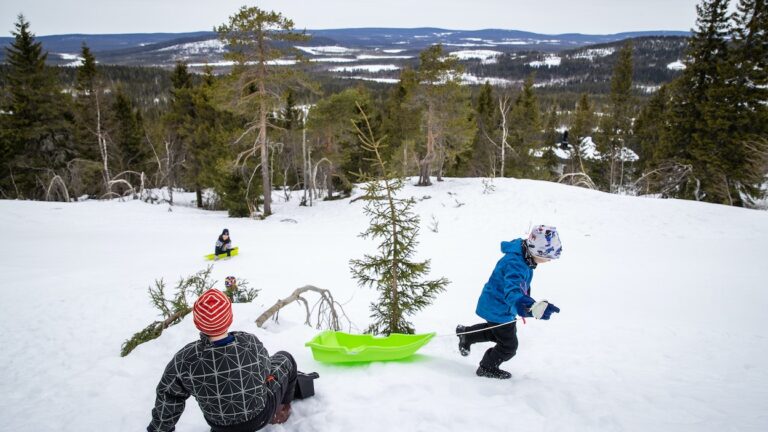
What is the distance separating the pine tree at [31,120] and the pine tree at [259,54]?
50.4ft

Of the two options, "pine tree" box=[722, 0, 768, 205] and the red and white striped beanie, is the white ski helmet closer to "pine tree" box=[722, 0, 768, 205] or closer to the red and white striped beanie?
the red and white striped beanie

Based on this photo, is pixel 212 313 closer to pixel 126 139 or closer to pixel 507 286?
pixel 507 286

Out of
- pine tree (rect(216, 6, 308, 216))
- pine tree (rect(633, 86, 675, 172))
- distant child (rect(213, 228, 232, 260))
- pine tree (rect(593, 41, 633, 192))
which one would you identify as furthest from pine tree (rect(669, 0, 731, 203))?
distant child (rect(213, 228, 232, 260))

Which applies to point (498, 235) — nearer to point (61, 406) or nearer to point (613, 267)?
point (613, 267)

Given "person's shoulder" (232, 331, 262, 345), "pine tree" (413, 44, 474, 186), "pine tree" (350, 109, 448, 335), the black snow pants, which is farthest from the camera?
"pine tree" (413, 44, 474, 186)

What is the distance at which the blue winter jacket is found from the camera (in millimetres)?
4047

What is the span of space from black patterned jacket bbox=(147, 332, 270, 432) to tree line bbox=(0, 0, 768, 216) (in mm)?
13106

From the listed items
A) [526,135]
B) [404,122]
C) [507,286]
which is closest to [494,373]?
[507,286]

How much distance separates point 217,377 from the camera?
2850 mm

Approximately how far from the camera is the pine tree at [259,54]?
1794cm

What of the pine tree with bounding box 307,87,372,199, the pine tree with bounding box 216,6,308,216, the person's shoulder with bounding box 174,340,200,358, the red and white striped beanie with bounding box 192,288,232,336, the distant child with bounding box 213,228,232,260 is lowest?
the distant child with bounding box 213,228,232,260

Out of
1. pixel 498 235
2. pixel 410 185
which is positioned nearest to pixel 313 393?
pixel 498 235

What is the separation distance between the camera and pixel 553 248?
3932 mm

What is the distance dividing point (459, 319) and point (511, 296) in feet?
14.1
